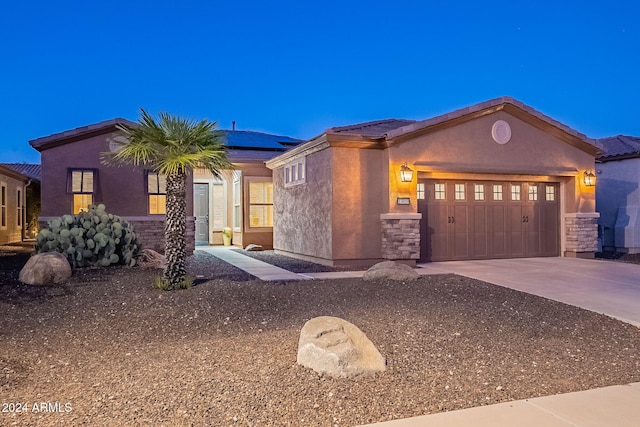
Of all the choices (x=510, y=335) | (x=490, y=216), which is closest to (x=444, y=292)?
(x=510, y=335)

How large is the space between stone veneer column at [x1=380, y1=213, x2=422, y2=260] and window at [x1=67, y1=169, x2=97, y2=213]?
820 centimetres

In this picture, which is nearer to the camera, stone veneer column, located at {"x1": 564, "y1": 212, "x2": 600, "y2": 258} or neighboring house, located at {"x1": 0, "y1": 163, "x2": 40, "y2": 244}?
stone veneer column, located at {"x1": 564, "y1": 212, "x2": 600, "y2": 258}

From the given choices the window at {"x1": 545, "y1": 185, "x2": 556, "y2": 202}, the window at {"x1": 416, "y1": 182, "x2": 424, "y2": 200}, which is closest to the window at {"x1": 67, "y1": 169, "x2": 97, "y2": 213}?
the window at {"x1": 416, "y1": 182, "x2": 424, "y2": 200}

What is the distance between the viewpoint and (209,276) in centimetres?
941

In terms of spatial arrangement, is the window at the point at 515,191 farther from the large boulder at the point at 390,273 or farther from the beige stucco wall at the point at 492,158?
the large boulder at the point at 390,273

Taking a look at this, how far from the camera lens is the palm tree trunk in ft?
25.1

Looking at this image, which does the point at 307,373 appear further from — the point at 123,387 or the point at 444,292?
the point at 444,292

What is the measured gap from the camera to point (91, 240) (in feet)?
31.1

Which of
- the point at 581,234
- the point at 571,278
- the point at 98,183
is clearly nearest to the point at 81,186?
the point at 98,183

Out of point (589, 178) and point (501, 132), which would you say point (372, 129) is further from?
point (589, 178)

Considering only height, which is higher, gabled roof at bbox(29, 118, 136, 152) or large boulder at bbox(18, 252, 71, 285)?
gabled roof at bbox(29, 118, 136, 152)

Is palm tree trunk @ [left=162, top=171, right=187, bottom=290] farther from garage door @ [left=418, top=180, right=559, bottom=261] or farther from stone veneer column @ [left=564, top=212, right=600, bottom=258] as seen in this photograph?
stone veneer column @ [left=564, top=212, right=600, bottom=258]

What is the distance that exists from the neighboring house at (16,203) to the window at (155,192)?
23.3 feet

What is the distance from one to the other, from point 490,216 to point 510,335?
8439 mm
